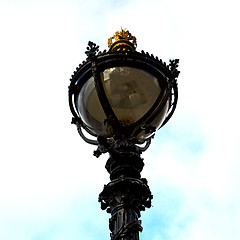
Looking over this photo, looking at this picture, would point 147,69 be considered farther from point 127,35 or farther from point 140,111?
point 127,35

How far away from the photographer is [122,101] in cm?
545

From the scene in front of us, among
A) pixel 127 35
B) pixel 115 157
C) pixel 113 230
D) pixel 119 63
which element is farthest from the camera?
pixel 127 35

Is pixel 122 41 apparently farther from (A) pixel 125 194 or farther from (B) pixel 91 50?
(A) pixel 125 194

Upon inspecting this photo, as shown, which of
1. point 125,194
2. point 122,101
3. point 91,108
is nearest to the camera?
point 125,194

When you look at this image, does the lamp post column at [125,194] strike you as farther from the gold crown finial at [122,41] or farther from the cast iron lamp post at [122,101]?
the gold crown finial at [122,41]

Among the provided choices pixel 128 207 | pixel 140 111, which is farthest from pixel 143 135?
pixel 128 207

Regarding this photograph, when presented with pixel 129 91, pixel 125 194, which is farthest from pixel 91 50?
pixel 125 194

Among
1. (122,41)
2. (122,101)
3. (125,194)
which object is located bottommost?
(125,194)

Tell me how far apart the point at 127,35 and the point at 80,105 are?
1184 mm

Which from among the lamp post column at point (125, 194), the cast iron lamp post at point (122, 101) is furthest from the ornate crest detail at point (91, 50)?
the lamp post column at point (125, 194)

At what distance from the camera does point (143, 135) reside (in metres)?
5.54

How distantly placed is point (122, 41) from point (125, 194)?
6.93 feet

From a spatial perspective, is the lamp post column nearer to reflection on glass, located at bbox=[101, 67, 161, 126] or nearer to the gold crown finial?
reflection on glass, located at bbox=[101, 67, 161, 126]

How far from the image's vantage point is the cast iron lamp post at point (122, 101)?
5086mm
